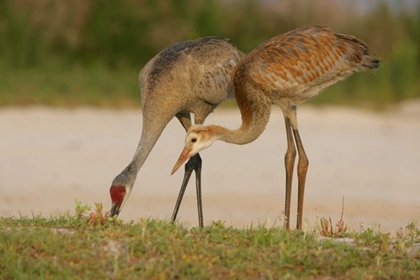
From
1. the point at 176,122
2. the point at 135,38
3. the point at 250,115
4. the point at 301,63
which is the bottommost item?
the point at 250,115

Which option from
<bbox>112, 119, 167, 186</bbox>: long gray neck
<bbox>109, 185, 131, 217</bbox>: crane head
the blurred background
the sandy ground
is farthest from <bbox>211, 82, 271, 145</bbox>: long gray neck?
the blurred background

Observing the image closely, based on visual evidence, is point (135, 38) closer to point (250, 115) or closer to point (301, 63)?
point (301, 63)

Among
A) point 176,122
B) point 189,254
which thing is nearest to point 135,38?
point 176,122

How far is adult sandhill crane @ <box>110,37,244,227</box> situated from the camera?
8.03 m

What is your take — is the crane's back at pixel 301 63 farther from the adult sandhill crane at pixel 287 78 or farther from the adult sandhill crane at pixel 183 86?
the adult sandhill crane at pixel 183 86

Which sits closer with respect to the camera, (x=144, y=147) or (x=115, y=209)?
(x=115, y=209)

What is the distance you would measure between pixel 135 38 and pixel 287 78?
47.3 ft

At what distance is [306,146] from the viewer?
14.5m

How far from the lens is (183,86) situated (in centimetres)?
835

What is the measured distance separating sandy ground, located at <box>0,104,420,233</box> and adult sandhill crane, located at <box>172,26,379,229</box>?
1196 millimetres

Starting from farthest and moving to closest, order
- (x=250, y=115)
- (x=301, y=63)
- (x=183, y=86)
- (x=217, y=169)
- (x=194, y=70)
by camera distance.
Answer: (x=217, y=169), (x=194, y=70), (x=183, y=86), (x=301, y=63), (x=250, y=115)

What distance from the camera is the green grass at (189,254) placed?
5.12 meters

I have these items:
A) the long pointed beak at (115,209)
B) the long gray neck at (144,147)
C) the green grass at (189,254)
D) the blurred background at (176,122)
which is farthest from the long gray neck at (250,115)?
the green grass at (189,254)

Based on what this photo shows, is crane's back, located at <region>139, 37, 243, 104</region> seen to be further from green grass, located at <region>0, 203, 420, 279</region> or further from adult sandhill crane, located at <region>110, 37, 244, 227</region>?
green grass, located at <region>0, 203, 420, 279</region>
